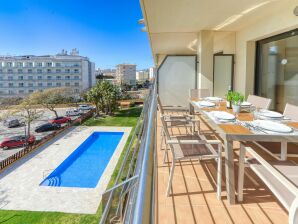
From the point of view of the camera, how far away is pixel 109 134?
16.1m

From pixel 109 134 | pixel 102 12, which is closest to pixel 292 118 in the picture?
pixel 109 134

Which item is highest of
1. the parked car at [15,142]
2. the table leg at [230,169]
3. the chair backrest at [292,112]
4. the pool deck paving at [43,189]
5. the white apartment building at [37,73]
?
the white apartment building at [37,73]

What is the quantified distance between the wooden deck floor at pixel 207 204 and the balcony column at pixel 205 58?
368 centimetres

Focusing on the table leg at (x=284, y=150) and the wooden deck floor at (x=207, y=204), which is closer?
the wooden deck floor at (x=207, y=204)

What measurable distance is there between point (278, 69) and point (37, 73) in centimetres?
4437

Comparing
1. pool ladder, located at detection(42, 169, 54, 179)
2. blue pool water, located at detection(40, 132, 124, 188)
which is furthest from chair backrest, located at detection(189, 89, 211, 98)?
pool ladder, located at detection(42, 169, 54, 179)

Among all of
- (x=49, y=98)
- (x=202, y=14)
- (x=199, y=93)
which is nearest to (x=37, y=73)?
(x=49, y=98)

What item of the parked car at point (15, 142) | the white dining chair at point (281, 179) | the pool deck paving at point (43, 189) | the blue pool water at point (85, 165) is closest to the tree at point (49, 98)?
the parked car at point (15, 142)

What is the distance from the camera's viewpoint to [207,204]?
1928mm

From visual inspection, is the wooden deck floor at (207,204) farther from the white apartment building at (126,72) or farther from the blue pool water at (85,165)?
the white apartment building at (126,72)

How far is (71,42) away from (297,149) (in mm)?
63173

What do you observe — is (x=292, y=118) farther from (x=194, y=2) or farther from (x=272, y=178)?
(x=194, y=2)

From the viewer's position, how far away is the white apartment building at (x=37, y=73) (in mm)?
41438

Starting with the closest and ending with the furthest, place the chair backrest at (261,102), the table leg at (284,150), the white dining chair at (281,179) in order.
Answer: the white dining chair at (281,179), the table leg at (284,150), the chair backrest at (261,102)
